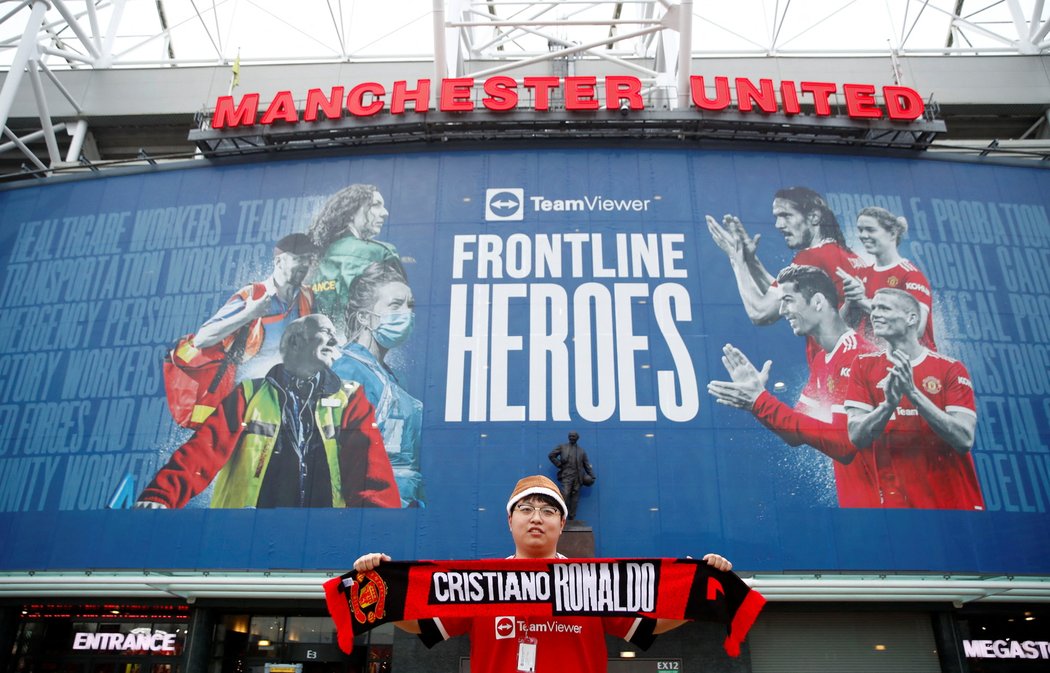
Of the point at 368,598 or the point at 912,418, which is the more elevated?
the point at 912,418

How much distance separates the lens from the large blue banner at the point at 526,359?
15.6 meters

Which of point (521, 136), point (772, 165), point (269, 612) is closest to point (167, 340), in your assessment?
point (269, 612)

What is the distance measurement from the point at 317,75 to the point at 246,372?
12.5 meters

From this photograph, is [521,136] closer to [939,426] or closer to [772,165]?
[772,165]

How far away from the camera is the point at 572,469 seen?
15375 mm

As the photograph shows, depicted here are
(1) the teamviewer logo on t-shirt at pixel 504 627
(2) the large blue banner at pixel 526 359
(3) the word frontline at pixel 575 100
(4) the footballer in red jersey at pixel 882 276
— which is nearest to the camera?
(1) the teamviewer logo on t-shirt at pixel 504 627

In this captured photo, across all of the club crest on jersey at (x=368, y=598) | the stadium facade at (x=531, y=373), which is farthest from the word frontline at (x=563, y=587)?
the stadium facade at (x=531, y=373)

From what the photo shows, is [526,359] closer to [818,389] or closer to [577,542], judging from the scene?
[577,542]

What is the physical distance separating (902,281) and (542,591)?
16285 mm

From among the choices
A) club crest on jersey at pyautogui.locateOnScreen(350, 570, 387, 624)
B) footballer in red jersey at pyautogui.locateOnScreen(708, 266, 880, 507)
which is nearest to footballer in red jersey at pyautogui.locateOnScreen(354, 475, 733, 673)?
club crest on jersey at pyautogui.locateOnScreen(350, 570, 387, 624)

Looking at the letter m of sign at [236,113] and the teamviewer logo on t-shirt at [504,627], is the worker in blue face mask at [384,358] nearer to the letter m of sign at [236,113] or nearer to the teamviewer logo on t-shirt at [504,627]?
the letter m of sign at [236,113]

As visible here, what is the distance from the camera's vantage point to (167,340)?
1784cm

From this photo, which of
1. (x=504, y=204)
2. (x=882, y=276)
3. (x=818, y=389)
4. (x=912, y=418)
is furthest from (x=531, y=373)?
(x=882, y=276)

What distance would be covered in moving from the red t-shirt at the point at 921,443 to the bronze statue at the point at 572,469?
628 cm
